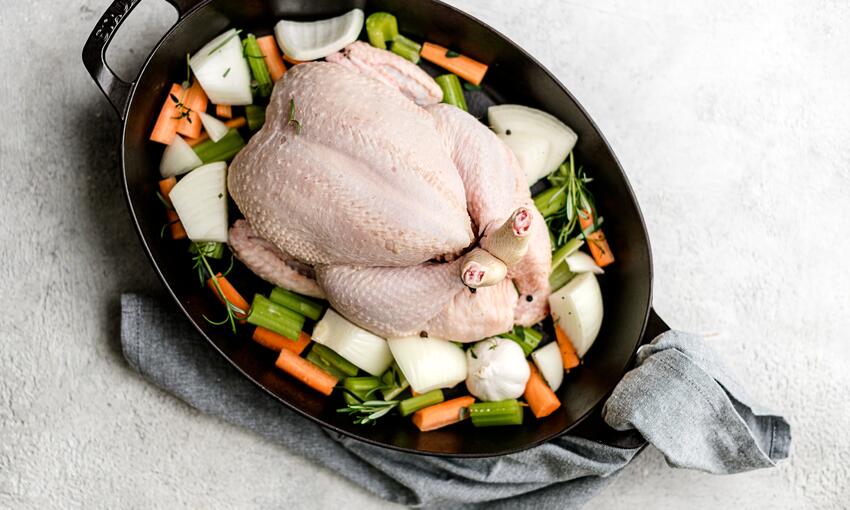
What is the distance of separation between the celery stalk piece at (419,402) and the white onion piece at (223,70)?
3.46ft

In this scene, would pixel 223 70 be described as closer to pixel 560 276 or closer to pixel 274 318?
pixel 274 318

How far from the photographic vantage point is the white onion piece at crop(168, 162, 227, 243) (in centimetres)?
227

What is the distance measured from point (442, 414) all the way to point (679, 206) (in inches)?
43.2

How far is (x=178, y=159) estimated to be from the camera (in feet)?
7.69

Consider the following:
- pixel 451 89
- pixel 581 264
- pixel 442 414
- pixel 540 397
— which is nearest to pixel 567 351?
pixel 540 397

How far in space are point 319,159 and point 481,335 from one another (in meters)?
0.71

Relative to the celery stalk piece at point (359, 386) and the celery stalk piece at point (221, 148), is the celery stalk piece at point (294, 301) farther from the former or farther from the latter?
the celery stalk piece at point (221, 148)

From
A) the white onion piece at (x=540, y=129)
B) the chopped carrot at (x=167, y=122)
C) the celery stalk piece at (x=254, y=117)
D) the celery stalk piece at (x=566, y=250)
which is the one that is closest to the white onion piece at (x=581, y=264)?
the celery stalk piece at (x=566, y=250)

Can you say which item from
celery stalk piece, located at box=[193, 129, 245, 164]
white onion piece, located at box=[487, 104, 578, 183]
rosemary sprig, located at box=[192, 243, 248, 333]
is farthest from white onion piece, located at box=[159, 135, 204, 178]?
white onion piece, located at box=[487, 104, 578, 183]

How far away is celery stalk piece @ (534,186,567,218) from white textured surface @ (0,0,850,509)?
1.16ft

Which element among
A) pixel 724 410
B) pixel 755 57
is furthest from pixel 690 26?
pixel 724 410

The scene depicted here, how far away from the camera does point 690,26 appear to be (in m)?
2.72

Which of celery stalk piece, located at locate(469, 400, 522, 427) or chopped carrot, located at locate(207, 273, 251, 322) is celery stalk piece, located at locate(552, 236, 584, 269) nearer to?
Result: celery stalk piece, located at locate(469, 400, 522, 427)

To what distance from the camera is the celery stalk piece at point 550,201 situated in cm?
246
